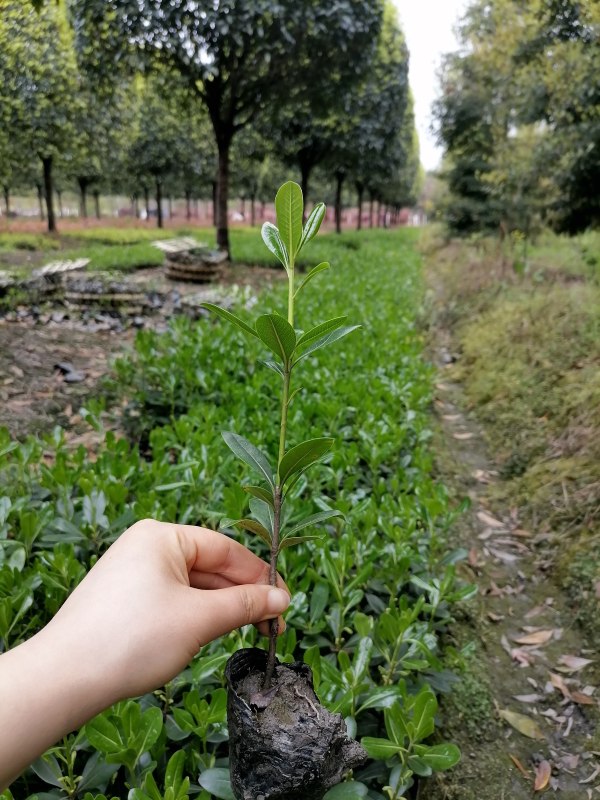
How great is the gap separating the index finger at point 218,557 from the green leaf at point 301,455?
197 mm

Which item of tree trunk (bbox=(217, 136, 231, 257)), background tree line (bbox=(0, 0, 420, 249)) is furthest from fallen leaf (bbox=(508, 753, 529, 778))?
tree trunk (bbox=(217, 136, 231, 257))

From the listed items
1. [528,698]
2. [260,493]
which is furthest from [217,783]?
[528,698]

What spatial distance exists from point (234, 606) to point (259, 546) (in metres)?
1.28

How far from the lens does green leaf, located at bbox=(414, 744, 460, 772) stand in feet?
4.40

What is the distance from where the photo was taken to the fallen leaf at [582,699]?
246 cm

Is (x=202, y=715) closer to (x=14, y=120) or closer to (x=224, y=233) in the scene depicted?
(x=14, y=120)

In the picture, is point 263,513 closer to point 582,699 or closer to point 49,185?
point 582,699

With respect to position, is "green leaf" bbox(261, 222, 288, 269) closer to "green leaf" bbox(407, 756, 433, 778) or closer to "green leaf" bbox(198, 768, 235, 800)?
"green leaf" bbox(198, 768, 235, 800)

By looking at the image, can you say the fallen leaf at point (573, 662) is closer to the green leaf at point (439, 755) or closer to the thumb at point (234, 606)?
the green leaf at point (439, 755)

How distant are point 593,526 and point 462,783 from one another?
194 centimetres

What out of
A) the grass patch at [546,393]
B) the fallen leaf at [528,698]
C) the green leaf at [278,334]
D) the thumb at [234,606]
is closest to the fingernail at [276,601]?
the thumb at [234,606]

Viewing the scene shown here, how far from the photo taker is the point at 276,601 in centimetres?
96

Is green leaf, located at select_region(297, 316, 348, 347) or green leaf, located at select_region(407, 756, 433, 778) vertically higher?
green leaf, located at select_region(297, 316, 348, 347)

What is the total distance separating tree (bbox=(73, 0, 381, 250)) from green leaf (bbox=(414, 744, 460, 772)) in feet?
36.5
